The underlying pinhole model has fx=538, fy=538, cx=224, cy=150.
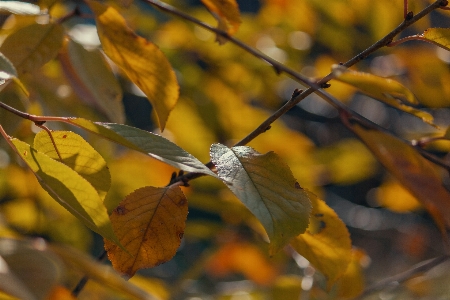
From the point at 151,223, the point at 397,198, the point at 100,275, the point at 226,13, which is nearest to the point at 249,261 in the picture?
the point at 397,198

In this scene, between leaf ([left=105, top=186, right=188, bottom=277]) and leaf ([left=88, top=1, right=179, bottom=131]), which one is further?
leaf ([left=88, top=1, right=179, bottom=131])

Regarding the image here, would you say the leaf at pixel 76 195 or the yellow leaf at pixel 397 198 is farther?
the yellow leaf at pixel 397 198

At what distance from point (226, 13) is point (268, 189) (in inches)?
13.1

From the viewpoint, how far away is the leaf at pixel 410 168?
22.6 inches

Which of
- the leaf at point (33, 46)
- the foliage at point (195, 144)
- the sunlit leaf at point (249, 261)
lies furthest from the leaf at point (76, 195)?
the sunlit leaf at point (249, 261)

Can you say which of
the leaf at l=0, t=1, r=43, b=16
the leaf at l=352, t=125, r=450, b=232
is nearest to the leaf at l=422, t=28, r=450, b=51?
the leaf at l=352, t=125, r=450, b=232

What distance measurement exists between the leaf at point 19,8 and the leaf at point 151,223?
0.87 feet

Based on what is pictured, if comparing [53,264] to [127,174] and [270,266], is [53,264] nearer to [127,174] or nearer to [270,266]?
[127,174]

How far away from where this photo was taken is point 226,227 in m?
1.46

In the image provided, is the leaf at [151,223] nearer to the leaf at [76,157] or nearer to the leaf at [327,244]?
the leaf at [76,157]

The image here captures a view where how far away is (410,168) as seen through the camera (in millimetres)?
592

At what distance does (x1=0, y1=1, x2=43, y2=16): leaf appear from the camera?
57 cm

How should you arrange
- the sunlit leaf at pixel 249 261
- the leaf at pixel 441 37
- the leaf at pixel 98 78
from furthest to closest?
1. the sunlit leaf at pixel 249 261
2. the leaf at pixel 98 78
3. the leaf at pixel 441 37

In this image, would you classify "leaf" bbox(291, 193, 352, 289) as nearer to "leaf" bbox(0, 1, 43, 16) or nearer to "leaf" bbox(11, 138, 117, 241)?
"leaf" bbox(11, 138, 117, 241)
